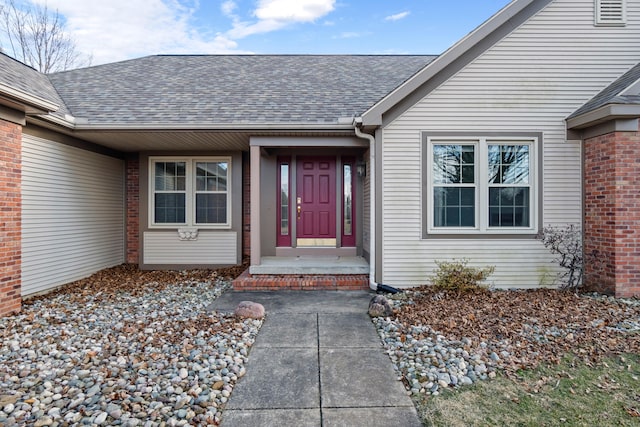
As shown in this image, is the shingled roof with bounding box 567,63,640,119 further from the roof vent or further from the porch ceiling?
the porch ceiling

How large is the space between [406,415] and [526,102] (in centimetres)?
550

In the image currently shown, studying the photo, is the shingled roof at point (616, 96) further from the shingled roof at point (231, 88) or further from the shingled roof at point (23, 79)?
the shingled roof at point (23, 79)

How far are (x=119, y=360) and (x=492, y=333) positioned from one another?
3960 millimetres

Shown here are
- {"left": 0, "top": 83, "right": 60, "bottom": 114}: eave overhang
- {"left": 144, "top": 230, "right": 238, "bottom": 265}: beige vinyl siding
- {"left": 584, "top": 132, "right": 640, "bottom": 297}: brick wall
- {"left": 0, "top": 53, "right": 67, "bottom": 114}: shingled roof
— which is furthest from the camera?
{"left": 144, "top": 230, "right": 238, "bottom": 265}: beige vinyl siding

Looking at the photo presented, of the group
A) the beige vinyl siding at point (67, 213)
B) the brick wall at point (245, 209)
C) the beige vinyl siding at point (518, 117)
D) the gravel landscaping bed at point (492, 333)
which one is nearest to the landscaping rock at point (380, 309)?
the gravel landscaping bed at point (492, 333)

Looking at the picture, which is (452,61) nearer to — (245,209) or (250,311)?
(250,311)

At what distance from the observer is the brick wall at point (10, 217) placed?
452 cm

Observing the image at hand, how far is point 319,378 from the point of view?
297 centimetres

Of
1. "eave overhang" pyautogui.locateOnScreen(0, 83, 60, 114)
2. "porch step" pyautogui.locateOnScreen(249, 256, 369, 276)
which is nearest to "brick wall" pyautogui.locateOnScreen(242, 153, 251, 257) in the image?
"porch step" pyautogui.locateOnScreen(249, 256, 369, 276)

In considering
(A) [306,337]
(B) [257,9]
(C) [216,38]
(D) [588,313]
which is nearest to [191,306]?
(A) [306,337]

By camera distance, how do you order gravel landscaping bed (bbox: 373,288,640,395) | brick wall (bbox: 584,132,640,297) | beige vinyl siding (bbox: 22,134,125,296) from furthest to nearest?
beige vinyl siding (bbox: 22,134,125,296), brick wall (bbox: 584,132,640,297), gravel landscaping bed (bbox: 373,288,640,395)

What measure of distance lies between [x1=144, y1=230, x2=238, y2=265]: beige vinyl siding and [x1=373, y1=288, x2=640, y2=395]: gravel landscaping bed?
423cm

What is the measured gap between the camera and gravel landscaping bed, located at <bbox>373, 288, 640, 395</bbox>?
10.1 ft

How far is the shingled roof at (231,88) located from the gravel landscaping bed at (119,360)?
3.32m
